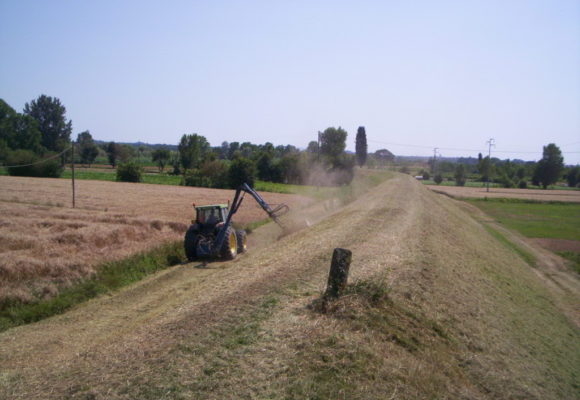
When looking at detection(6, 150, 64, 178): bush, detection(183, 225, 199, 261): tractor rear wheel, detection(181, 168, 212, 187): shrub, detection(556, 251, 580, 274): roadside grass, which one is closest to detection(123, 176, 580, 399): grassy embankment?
detection(183, 225, 199, 261): tractor rear wheel

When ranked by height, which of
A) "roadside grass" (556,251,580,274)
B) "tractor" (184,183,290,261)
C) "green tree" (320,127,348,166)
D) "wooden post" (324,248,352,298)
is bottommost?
"roadside grass" (556,251,580,274)

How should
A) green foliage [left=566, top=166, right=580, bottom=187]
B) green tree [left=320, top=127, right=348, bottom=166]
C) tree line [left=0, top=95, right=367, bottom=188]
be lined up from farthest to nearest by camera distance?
green foliage [left=566, top=166, right=580, bottom=187], green tree [left=320, top=127, right=348, bottom=166], tree line [left=0, top=95, right=367, bottom=188]

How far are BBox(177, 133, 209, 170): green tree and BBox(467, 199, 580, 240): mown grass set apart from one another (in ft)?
166

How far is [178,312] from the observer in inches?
357

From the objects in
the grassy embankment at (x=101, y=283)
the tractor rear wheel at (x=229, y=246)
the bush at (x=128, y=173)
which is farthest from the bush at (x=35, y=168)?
the tractor rear wheel at (x=229, y=246)

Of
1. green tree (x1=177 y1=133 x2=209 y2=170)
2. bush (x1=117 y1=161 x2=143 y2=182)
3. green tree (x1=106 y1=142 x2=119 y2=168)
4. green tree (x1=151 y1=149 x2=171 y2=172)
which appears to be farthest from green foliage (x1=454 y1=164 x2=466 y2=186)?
green tree (x1=106 y1=142 x2=119 y2=168)

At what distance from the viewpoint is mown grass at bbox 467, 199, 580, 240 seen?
33.9 m

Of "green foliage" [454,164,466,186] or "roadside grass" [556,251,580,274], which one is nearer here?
"roadside grass" [556,251,580,274]

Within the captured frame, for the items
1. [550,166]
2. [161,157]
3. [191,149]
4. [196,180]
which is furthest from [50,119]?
[550,166]

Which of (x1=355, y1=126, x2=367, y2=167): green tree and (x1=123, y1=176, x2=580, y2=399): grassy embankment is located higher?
(x1=355, y1=126, x2=367, y2=167): green tree

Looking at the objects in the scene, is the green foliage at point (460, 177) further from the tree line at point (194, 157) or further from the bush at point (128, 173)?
the bush at point (128, 173)

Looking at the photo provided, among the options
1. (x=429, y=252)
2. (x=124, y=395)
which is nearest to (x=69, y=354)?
(x=124, y=395)

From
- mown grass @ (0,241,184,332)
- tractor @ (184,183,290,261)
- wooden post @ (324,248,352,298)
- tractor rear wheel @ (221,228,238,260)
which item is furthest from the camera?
tractor rear wheel @ (221,228,238,260)

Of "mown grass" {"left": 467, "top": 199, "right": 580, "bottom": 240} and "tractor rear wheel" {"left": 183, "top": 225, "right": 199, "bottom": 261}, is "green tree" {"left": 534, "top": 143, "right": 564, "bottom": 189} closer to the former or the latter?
"mown grass" {"left": 467, "top": 199, "right": 580, "bottom": 240}
